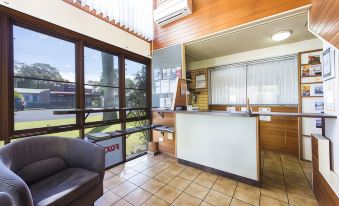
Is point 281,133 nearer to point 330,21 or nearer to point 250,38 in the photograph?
point 250,38

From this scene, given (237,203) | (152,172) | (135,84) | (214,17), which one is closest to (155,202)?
(152,172)

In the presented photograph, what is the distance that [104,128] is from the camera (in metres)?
2.92

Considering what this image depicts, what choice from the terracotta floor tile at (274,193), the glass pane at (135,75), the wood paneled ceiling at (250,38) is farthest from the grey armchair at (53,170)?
the wood paneled ceiling at (250,38)

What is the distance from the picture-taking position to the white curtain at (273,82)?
130 inches

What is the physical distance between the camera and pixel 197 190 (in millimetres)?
2150

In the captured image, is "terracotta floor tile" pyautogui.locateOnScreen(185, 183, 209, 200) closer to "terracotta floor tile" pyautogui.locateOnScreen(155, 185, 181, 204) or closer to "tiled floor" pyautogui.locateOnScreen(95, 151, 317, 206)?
"tiled floor" pyautogui.locateOnScreen(95, 151, 317, 206)

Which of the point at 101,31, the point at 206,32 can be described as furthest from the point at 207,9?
the point at 101,31

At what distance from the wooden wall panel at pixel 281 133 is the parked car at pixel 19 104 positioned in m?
4.17

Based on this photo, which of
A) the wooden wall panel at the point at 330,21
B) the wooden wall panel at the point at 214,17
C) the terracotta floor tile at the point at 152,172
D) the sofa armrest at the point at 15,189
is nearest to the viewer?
the sofa armrest at the point at 15,189

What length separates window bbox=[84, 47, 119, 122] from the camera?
2.67m

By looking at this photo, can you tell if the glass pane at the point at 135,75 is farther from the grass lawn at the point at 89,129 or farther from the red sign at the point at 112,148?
the red sign at the point at 112,148

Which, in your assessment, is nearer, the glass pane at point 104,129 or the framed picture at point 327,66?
the framed picture at point 327,66

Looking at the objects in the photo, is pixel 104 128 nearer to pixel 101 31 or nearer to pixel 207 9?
pixel 101 31

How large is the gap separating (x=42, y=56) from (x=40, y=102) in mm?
662
